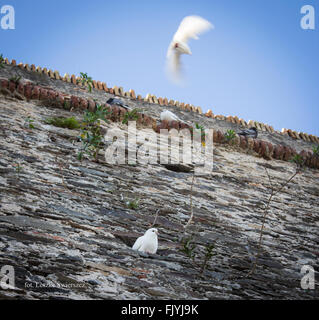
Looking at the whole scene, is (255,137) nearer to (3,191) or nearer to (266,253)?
(266,253)

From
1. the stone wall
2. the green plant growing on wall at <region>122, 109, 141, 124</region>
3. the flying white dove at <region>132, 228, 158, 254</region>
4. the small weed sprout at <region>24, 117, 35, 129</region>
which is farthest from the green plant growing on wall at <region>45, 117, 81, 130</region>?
the flying white dove at <region>132, 228, 158, 254</region>

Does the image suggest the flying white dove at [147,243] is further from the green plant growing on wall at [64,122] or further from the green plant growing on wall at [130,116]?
the green plant growing on wall at [130,116]

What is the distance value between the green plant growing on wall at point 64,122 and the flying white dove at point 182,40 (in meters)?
1.69

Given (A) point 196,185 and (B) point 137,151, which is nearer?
(A) point 196,185

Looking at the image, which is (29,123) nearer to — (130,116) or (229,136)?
(130,116)

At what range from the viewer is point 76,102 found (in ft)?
22.6

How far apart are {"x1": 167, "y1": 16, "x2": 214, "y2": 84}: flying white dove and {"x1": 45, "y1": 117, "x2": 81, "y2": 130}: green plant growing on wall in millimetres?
1686

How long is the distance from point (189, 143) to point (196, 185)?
5.98 ft

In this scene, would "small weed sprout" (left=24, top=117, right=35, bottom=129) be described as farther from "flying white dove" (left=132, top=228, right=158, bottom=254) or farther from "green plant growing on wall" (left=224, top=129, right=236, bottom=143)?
"green plant growing on wall" (left=224, top=129, right=236, bottom=143)

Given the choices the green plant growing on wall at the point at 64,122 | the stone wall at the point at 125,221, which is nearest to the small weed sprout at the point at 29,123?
the stone wall at the point at 125,221

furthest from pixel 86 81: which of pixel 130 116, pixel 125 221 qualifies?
pixel 125 221

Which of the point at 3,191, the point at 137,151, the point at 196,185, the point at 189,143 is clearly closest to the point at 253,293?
the point at 3,191

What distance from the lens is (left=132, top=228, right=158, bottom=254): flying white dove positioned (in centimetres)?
311

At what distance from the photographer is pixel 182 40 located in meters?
6.50
